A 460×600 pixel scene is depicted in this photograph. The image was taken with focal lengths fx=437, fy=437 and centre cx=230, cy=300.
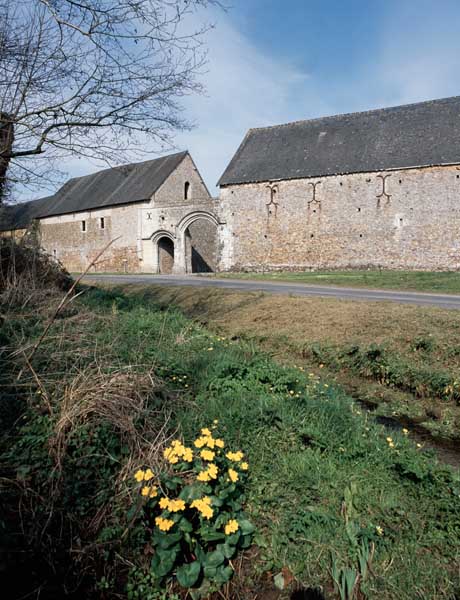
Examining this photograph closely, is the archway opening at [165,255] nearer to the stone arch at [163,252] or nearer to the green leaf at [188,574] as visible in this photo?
the stone arch at [163,252]

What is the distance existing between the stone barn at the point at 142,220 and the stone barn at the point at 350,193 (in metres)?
3.28

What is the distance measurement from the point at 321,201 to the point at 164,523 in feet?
82.7

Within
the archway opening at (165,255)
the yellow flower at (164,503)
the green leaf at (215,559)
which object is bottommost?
the green leaf at (215,559)

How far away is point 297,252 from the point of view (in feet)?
88.9

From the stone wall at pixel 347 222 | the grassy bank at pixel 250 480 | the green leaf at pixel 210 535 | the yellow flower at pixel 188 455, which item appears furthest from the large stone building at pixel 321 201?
the green leaf at pixel 210 535

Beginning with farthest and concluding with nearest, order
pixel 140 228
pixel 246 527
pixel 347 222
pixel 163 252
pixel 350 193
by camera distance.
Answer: pixel 163 252
pixel 140 228
pixel 347 222
pixel 350 193
pixel 246 527

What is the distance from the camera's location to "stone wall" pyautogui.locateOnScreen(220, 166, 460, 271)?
23516 mm

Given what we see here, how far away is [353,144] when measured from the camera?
26.1 m

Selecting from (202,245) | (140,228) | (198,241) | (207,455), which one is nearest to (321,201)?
(198,241)

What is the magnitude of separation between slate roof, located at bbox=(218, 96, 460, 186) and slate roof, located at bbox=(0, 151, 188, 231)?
6.42 meters

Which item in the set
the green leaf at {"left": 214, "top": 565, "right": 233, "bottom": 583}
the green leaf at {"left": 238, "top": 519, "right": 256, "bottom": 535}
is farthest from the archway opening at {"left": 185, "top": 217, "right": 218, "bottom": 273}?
the green leaf at {"left": 214, "top": 565, "right": 233, "bottom": 583}

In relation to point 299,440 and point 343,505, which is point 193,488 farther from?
point 299,440

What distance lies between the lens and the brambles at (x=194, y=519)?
8.59 ft

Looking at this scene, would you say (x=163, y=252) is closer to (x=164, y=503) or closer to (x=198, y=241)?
(x=198, y=241)
